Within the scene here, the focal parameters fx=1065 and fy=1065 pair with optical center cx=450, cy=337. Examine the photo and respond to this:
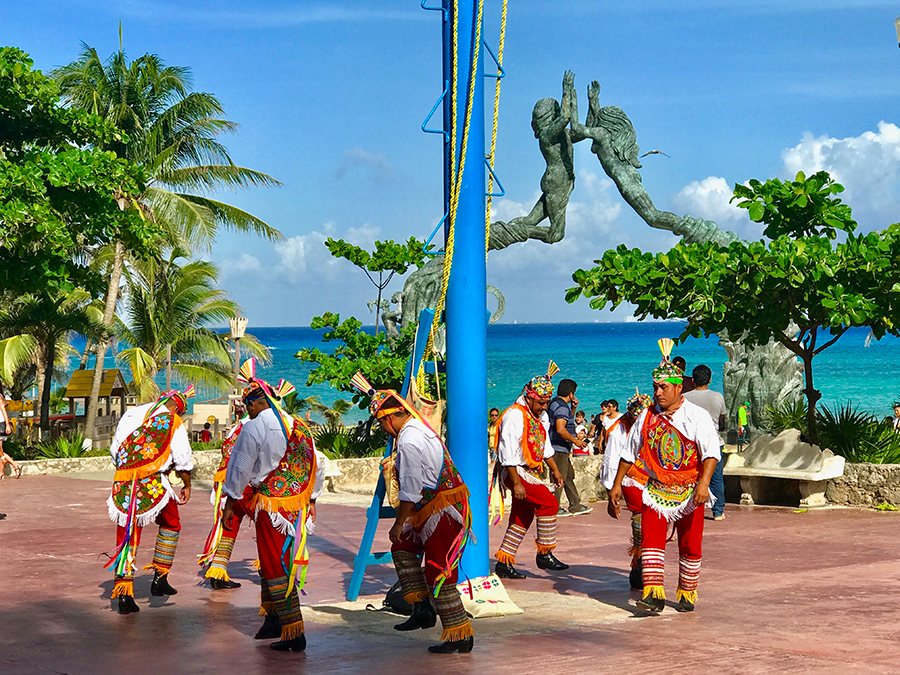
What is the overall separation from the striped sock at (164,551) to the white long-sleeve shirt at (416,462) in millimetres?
2804

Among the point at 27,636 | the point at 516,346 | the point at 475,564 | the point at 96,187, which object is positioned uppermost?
the point at 516,346

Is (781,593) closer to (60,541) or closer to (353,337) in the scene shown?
(60,541)

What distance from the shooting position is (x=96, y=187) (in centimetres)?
1720

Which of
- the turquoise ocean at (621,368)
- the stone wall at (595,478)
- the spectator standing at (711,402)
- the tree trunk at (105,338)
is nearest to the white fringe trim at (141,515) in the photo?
the stone wall at (595,478)

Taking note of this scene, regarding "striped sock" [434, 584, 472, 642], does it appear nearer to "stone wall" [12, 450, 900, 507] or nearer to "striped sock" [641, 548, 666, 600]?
"striped sock" [641, 548, 666, 600]

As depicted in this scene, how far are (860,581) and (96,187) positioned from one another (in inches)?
520

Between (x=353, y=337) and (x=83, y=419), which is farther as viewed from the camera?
(x=83, y=419)

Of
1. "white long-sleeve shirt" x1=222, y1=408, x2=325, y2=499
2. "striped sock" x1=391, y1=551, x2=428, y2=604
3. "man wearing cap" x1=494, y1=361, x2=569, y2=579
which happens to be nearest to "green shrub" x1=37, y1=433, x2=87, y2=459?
"man wearing cap" x1=494, y1=361, x2=569, y2=579

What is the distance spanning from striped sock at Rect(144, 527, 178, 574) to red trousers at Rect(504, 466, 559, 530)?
2856 mm

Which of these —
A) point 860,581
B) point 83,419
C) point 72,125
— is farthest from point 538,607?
point 83,419

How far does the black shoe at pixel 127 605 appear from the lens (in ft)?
25.9

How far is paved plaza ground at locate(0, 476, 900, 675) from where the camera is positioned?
245 inches

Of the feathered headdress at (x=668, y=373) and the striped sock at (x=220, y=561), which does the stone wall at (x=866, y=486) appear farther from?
the striped sock at (x=220, y=561)

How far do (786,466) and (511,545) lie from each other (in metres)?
5.88
